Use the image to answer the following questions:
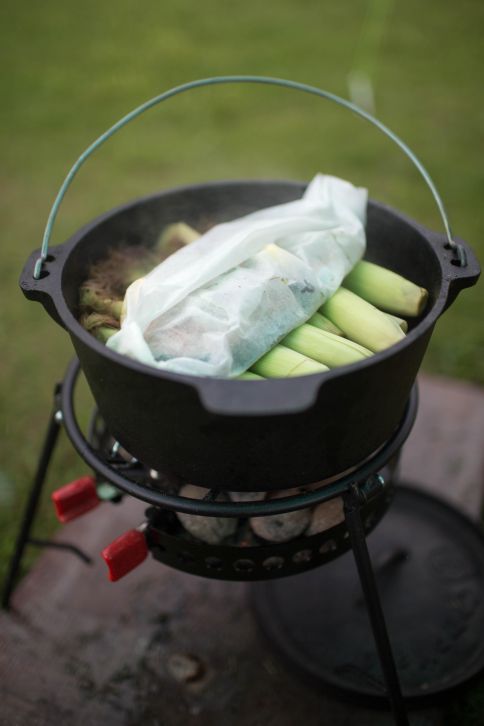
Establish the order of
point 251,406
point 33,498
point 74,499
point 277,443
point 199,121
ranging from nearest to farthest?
point 251,406, point 277,443, point 74,499, point 33,498, point 199,121

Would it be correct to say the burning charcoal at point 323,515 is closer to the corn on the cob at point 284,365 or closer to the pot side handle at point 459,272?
the corn on the cob at point 284,365

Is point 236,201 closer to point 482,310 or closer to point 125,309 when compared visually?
point 125,309

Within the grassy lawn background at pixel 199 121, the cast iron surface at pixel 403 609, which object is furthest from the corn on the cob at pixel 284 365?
the grassy lawn background at pixel 199 121

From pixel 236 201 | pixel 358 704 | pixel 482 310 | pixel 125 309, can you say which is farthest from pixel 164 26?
pixel 358 704

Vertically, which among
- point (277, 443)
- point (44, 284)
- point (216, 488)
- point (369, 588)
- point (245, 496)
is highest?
point (44, 284)

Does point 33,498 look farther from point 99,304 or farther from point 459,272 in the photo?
point 459,272

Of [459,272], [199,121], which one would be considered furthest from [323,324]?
[199,121]

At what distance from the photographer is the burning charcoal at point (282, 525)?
5.44 feet

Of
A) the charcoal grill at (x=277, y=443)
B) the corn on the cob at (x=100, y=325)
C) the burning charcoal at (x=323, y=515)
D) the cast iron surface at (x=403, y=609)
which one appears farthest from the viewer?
the cast iron surface at (x=403, y=609)

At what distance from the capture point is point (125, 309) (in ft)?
4.93

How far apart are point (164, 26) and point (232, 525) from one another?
24.8 feet

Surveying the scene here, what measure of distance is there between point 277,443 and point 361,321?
1.58 feet

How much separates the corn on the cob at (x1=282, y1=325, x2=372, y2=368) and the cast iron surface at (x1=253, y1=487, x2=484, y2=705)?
111cm

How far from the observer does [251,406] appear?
3.57ft
